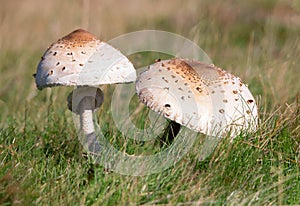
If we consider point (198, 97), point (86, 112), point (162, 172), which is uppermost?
point (198, 97)

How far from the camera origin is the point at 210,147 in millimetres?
3172

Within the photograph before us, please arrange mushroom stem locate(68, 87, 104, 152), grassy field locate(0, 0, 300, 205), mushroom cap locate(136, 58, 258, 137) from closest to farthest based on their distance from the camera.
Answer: grassy field locate(0, 0, 300, 205) → mushroom cap locate(136, 58, 258, 137) → mushroom stem locate(68, 87, 104, 152)

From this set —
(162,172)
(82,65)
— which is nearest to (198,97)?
(162,172)

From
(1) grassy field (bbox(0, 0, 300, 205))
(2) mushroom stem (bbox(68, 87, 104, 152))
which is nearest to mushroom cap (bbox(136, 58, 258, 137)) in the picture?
(1) grassy field (bbox(0, 0, 300, 205))

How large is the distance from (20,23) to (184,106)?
696 centimetres

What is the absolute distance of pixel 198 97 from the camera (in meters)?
2.99

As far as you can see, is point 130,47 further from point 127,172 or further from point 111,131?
point 127,172

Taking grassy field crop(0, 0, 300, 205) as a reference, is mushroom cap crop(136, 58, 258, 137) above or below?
above

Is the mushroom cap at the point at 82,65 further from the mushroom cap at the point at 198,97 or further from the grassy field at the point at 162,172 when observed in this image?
the grassy field at the point at 162,172

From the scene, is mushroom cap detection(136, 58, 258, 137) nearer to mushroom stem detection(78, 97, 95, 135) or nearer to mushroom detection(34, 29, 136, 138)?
mushroom detection(34, 29, 136, 138)

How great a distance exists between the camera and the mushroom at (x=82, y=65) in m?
2.98

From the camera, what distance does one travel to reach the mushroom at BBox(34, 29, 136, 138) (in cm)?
298

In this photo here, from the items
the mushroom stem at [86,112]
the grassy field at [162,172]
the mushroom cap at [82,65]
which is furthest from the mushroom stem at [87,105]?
the mushroom cap at [82,65]

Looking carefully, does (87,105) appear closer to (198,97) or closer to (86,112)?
(86,112)
